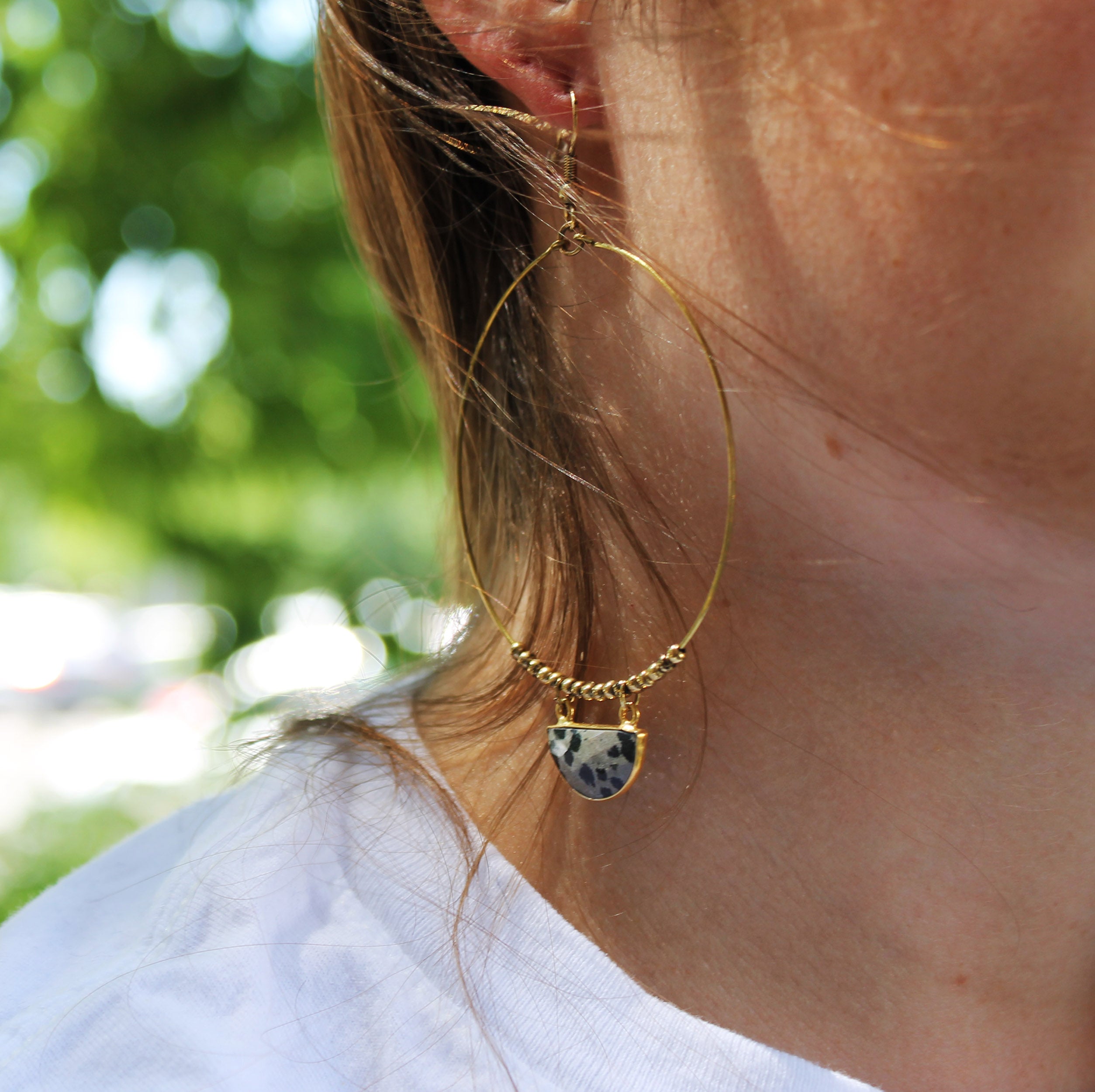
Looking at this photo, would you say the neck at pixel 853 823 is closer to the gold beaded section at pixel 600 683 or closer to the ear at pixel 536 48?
the gold beaded section at pixel 600 683

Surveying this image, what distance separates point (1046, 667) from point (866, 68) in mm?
528

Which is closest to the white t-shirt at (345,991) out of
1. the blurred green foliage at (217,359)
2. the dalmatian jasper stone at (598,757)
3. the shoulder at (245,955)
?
the shoulder at (245,955)

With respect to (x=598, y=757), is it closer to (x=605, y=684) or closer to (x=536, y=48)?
(x=605, y=684)

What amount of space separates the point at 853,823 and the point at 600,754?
0.25m

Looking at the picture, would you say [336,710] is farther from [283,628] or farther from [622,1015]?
[283,628]

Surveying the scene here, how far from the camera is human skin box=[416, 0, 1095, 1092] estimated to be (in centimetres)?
71

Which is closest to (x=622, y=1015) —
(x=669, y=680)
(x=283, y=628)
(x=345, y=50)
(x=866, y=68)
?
(x=669, y=680)

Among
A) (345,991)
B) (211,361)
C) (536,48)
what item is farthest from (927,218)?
(211,361)

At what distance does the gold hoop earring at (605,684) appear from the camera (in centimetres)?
85

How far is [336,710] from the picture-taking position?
3.94 feet

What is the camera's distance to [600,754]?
89 centimetres

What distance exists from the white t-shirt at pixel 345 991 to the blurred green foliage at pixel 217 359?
2.53 m

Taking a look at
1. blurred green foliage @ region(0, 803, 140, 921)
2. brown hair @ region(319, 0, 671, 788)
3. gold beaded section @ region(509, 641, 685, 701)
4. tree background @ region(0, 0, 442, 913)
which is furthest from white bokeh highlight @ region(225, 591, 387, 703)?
gold beaded section @ region(509, 641, 685, 701)

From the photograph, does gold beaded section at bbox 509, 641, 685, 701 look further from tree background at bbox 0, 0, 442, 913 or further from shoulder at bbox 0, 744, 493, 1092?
tree background at bbox 0, 0, 442, 913
